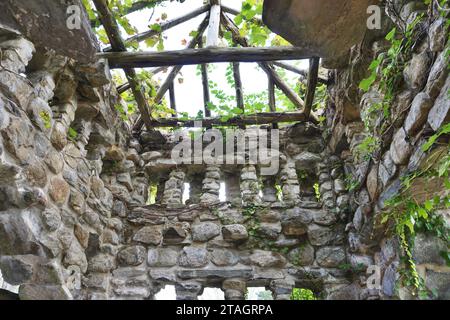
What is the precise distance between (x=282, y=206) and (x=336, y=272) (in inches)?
28.4

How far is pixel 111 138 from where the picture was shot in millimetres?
3094

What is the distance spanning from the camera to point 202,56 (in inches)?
107

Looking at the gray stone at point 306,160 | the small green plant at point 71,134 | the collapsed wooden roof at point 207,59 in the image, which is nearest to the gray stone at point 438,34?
the collapsed wooden roof at point 207,59

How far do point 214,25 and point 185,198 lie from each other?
1.74m

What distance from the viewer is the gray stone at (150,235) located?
309cm

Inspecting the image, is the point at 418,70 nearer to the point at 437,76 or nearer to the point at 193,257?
the point at 437,76

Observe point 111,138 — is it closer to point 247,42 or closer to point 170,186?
point 170,186

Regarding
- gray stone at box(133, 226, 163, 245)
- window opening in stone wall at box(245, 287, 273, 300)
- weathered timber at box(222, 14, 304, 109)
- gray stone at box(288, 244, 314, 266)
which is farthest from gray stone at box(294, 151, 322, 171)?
gray stone at box(133, 226, 163, 245)

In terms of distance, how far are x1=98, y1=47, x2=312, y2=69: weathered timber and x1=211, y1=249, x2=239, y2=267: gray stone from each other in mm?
1622

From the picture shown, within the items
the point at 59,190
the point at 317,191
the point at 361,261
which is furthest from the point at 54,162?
the point at 317,191

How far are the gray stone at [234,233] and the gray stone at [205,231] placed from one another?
0.09 m

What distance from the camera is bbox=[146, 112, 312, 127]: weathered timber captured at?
141 inches

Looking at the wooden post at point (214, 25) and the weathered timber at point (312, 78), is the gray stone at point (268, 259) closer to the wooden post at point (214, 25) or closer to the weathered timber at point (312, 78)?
the weathered timber at point (312, 78)
